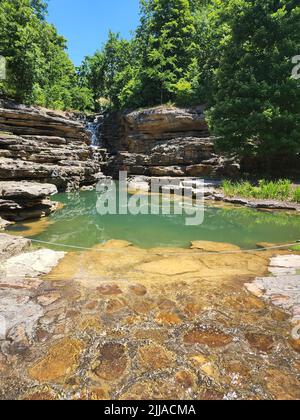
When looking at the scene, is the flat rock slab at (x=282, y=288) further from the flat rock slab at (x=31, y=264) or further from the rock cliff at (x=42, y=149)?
the rock cliff at (x=42, y=149)

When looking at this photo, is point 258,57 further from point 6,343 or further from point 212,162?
point 6,343

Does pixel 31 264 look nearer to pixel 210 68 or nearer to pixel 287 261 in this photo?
pixel 287 261

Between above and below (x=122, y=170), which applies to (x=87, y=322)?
below

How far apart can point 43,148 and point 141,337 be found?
15.9 meters

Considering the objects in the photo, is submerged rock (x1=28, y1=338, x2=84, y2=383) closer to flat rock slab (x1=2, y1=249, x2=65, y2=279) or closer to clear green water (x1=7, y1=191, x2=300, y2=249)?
flat rock slab (x1=2, y1=249, x2=65, y2=279)

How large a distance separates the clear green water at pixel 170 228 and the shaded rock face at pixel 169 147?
26.3 ft

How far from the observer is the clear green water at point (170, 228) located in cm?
673

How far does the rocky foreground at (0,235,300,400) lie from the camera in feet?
6.15

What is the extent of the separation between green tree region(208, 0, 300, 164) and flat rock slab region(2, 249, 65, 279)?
490 inches

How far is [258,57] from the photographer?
14242 millimetres

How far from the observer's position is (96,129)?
80.1 ft

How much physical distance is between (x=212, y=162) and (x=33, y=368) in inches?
684

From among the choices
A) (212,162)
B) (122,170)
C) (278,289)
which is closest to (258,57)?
(212,162)
